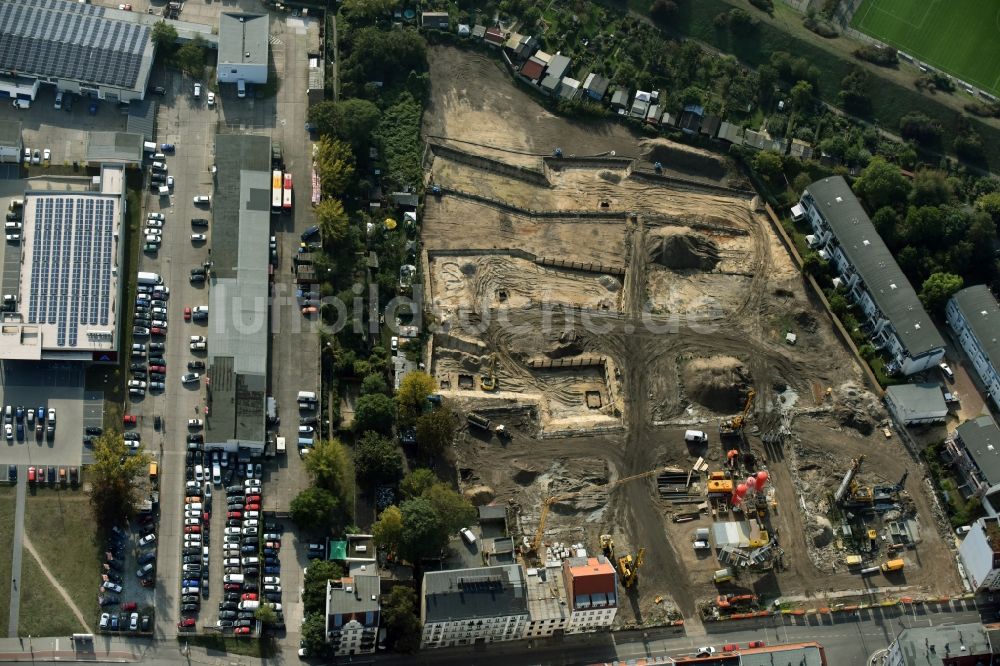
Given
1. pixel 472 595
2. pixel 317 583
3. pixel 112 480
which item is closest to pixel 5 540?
pixel 112 480

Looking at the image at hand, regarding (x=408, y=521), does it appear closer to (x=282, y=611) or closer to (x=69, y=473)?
(x=282, y=611)

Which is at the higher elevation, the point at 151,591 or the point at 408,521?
the point at 408,521

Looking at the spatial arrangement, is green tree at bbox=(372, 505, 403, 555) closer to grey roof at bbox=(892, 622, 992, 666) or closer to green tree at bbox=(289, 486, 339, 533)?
green tree at bbox=(289, 486, 339, 533)

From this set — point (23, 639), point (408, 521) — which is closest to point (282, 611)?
point (408, 521)

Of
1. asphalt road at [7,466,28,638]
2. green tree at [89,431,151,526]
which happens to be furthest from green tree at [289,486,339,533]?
asphalt road at [7,466,28,638]

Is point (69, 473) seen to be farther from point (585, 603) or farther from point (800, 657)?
point (800, 657)
